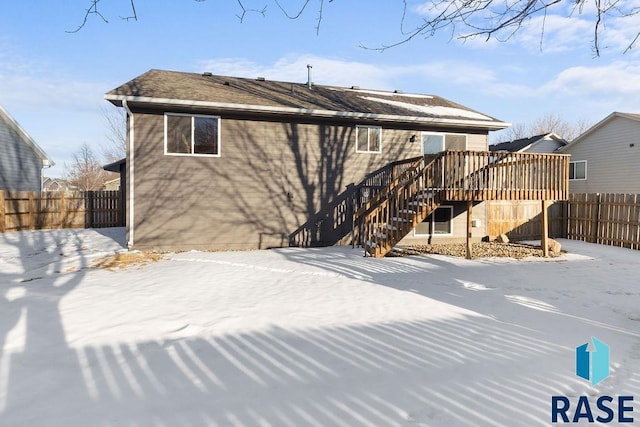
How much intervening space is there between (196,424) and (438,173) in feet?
27.1

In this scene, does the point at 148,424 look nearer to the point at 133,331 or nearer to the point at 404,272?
the point at 133,331

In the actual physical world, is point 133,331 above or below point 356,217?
below

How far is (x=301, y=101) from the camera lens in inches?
437

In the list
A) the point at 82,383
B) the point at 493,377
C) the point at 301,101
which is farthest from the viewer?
the point at 301,101

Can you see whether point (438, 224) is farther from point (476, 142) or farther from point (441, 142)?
point (476, 142)

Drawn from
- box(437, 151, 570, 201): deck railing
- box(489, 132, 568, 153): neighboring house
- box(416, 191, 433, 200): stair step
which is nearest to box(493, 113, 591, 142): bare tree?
box(489, 132, 568, 153): neighboring house

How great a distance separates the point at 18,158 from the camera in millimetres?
17453

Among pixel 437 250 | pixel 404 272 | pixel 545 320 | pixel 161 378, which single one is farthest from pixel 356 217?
pixel 161 378

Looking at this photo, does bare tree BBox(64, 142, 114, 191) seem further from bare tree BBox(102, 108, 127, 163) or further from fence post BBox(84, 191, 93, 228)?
fence post BBox(84, 191, 93, 228)

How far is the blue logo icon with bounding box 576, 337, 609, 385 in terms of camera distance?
3289 mm

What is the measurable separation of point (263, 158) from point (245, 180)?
816mm

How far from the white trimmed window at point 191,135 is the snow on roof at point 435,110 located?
5589mm

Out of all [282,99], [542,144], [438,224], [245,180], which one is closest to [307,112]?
[282,99]

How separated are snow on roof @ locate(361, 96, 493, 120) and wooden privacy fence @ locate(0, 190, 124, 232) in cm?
1247
